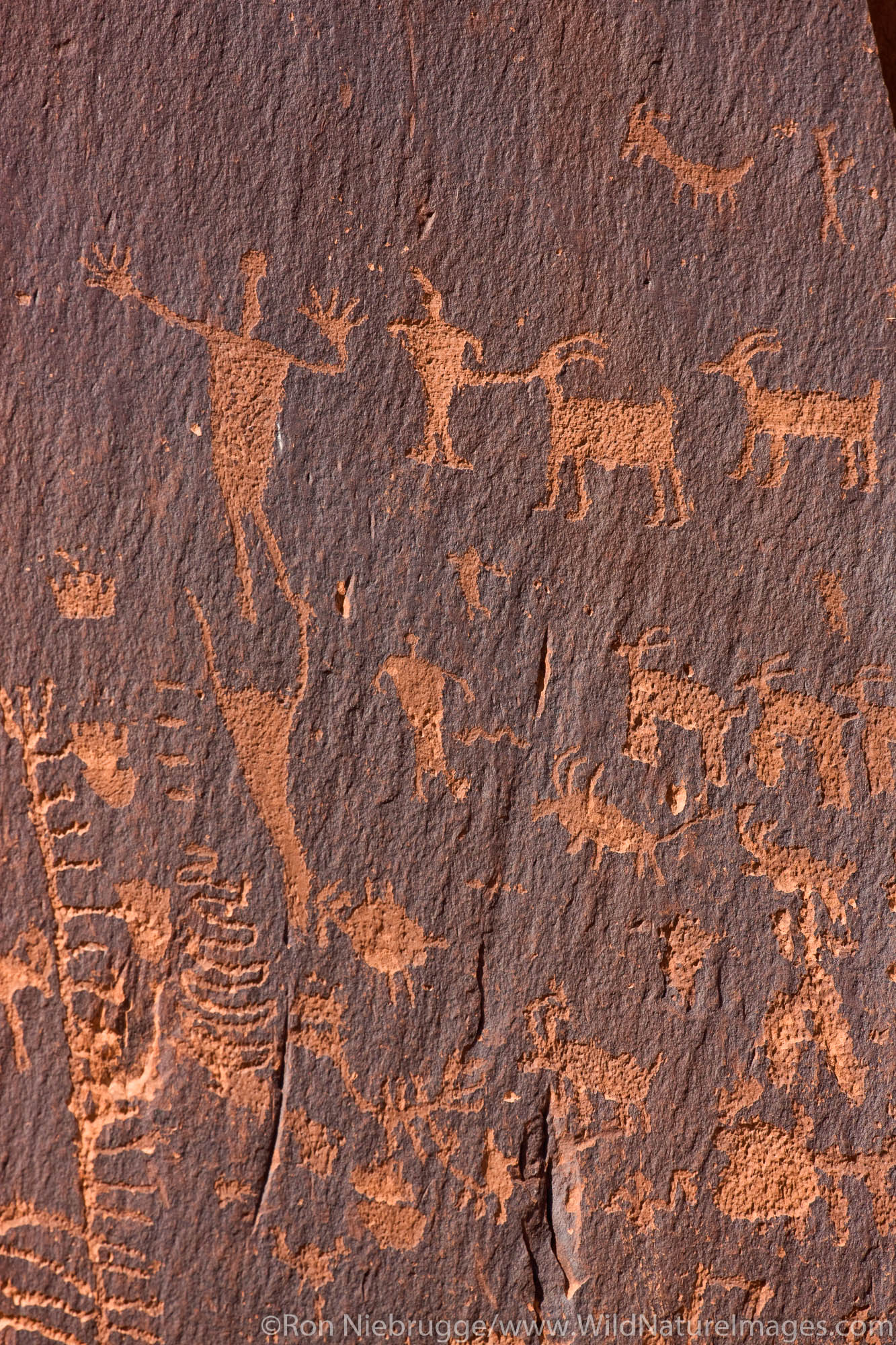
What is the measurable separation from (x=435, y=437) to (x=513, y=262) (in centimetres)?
29

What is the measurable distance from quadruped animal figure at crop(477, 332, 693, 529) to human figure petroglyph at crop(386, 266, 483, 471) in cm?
4

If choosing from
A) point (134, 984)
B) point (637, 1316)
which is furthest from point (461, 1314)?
point (134, 984)

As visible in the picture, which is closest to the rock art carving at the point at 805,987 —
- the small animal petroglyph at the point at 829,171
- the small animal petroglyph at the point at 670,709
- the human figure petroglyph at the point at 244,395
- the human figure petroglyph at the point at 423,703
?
the small animal petroglyph at the point at 670,709

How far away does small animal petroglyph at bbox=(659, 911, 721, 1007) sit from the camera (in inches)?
57.2

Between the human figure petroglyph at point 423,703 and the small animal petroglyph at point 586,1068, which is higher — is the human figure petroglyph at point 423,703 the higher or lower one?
the higher one

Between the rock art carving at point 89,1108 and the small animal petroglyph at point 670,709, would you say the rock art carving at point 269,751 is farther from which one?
the small animal petroglyph at point 670,709

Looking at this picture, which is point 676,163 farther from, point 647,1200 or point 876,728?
point 647,1200

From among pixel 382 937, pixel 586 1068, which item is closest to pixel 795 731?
pixel 586 1068

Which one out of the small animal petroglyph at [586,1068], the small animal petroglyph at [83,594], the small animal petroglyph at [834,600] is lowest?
the small animal petroglyph at [586,1068]

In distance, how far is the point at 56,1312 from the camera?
55.1 inches

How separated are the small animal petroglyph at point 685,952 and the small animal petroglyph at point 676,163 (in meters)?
1.08

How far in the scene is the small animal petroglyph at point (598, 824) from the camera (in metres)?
1.47

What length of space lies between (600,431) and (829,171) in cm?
52

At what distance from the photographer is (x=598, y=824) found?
4.83ft
